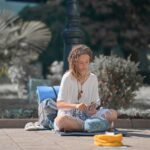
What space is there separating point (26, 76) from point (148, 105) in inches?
240

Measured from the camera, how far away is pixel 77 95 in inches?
366

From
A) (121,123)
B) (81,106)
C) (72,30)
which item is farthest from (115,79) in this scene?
(81,106)

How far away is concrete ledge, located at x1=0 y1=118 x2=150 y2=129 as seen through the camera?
1068 centimetres

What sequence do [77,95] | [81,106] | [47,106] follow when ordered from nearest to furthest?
1. [81,106]
2. [77,95]
3. [47,106]

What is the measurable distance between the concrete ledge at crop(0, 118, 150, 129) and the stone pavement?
63 centimetres

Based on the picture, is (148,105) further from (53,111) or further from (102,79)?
(53,111)

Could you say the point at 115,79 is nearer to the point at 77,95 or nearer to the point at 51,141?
the point at 77,95

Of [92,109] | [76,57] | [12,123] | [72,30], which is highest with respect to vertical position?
[72,30]

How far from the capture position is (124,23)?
1194 inches

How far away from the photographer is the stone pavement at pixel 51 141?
812cm

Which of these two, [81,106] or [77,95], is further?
[77,95]

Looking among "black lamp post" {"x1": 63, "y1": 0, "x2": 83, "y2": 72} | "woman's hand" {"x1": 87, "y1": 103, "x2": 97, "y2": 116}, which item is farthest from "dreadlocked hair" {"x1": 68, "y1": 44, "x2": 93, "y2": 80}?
"black lamp post" {"x1": 63, "y1": 0, "x2": 83, "y2": 72}

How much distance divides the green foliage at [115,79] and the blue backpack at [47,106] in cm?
161

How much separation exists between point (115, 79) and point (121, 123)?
3.29ft
